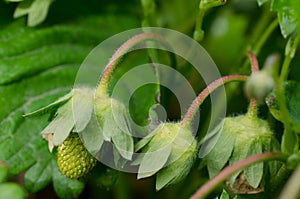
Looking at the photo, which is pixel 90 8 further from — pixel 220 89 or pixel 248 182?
pixel 248 182

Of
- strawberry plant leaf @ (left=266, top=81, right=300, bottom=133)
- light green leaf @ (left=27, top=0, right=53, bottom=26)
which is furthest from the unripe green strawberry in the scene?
light green leaf @ (left=27, top=0, right=53, bottom=26)

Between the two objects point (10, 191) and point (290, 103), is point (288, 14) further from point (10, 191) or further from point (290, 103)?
point (10, 191)

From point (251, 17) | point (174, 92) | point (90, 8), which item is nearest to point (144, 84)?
point (174, 92)

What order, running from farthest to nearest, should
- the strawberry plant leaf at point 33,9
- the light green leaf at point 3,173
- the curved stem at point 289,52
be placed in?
the strawberry plant leaf at point 33,9 < the curved stem at point 289,52 < the light green leaf at point 3,173

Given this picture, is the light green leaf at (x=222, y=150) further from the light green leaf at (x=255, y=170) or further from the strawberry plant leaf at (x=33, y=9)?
the strawberry plant leaf at (x=33, y=9)

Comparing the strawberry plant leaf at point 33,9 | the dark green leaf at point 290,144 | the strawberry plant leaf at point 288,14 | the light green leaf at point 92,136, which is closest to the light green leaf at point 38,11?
the strawberry plant leaf at point 33,9

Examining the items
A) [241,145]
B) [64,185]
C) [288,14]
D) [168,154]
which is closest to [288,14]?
[288,14]

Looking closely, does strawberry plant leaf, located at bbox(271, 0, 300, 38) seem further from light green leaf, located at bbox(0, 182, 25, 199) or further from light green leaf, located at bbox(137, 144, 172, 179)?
light green leaf, located at bbox(0, 182, 25, 199)
